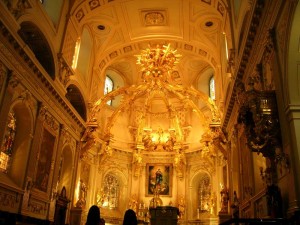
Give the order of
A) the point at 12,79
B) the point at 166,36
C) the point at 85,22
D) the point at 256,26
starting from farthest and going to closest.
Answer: the point at 166,36 → the point at 85,22 → the point at 12,79 → the point at 256,26

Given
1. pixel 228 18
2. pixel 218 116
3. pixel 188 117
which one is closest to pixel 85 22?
pixel 228 18

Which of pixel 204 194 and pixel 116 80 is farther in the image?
pixel 116 80

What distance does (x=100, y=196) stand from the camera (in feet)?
68.9

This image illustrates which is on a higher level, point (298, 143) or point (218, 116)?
point (218, 116)

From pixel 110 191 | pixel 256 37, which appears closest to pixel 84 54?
pixel 110 191

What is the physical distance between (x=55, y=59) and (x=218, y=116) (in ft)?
29.8

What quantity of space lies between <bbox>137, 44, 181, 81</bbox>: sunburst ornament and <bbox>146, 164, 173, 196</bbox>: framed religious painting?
763cm

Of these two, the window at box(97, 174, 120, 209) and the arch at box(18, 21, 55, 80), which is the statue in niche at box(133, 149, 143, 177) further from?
the arch at box(18, 21, 55, 80)

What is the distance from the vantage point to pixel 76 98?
1877cm

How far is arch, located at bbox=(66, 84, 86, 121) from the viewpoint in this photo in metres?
18.0

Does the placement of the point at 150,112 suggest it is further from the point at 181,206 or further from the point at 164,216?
the point at 164,216

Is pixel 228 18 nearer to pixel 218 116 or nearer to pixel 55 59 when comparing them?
pixel 218 116

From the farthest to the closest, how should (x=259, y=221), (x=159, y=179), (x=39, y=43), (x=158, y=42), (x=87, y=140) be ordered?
(x=159, y=179)
(x=158, y=42)
(x=87, y=140)
(x=39, y=43)
(x=259, y=221)

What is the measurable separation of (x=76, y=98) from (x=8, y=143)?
23.2 ft
